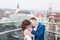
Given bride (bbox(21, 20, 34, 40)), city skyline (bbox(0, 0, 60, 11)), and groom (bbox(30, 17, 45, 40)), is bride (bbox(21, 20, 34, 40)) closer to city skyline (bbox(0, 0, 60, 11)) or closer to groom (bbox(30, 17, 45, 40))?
groom (bbox(30, 17, 45, 40))

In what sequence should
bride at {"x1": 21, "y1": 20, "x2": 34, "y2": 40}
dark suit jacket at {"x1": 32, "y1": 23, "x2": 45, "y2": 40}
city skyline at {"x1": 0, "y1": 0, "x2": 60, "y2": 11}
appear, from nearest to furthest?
bride at {"x1": 21, "y1": 20, "x2": 34, "y2": 40}
dark suit jacket at {"x1": 32, "y1": 23, "x2": 45, "y2": 40}
city skyline at {"x1": 0, "y1": 0, "x2": 60, "y2": 11}

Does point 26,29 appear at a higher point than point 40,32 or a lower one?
higher

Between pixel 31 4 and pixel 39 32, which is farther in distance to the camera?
pixel 31 4

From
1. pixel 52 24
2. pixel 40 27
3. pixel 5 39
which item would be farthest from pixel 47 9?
pixel 5 39

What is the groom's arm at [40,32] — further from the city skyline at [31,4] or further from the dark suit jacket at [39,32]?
the city skyline at [31,4]

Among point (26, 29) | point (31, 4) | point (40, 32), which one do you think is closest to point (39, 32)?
point (40, 32)

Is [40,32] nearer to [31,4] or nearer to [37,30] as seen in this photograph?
[37,30]

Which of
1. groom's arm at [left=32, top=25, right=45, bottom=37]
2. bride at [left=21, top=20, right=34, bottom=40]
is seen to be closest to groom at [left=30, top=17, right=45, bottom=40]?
groom's arm at [left=32, top=25, right=45, bottom=37]

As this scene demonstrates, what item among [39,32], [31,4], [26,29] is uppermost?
[31,4]

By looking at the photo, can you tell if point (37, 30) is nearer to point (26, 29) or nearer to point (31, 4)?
point (26, 29)

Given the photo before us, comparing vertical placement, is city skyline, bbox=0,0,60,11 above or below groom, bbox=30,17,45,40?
above

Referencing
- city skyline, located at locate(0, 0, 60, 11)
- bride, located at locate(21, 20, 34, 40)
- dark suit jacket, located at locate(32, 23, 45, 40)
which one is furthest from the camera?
city skyline, located at locate(0, 0, 60, 11)

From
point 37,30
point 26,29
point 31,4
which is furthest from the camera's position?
point 31,4

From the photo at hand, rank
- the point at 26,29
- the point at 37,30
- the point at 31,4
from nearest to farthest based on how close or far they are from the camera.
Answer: the point at 26,29, the point at 37,30, the point at 31,4
